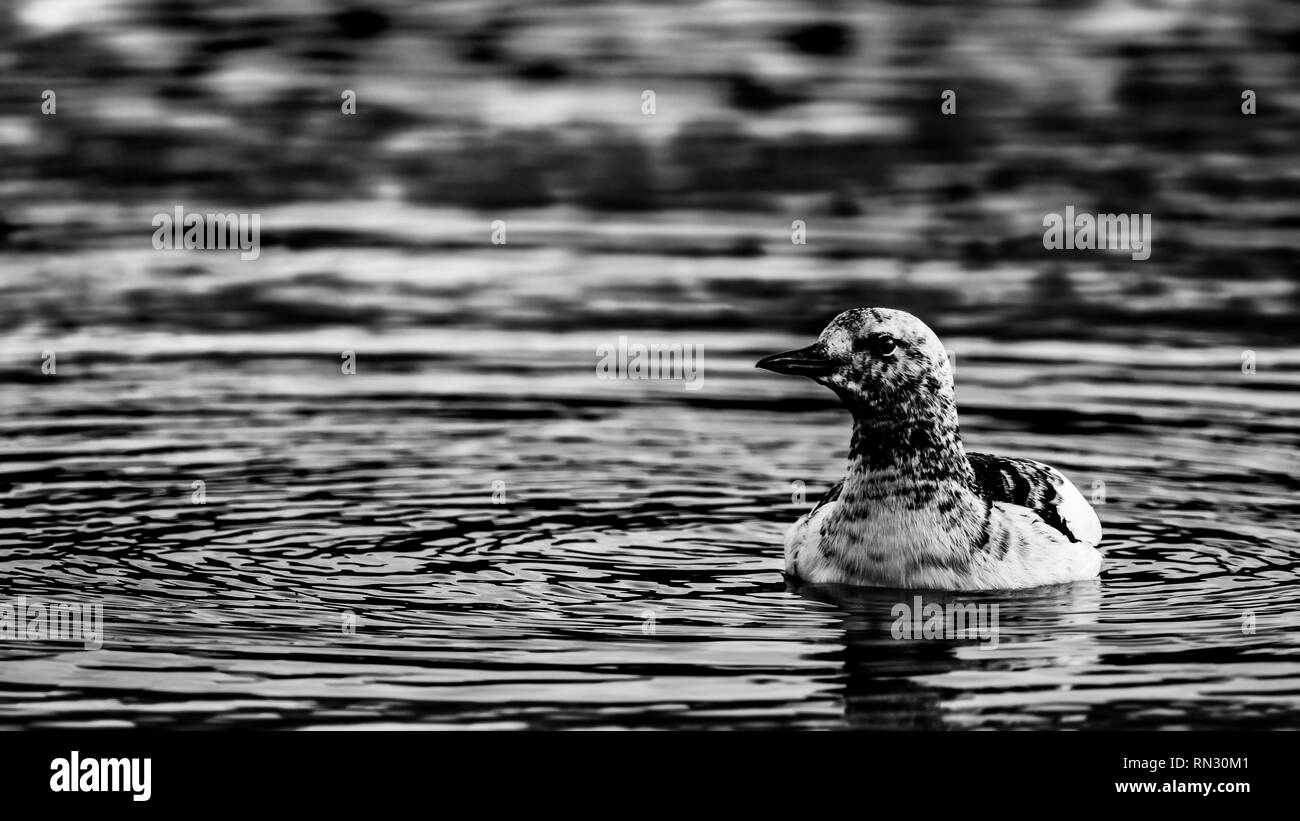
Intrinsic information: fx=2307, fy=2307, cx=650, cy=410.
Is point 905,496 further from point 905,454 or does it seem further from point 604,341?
point 604,341

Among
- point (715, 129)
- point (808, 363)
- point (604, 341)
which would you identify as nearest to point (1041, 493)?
point (808, 363)

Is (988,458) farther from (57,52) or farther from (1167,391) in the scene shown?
(57,52)

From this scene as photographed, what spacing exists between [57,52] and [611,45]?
7.34m

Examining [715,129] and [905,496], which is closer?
[905,496]

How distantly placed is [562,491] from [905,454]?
3.14 m

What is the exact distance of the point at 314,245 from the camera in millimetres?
23188

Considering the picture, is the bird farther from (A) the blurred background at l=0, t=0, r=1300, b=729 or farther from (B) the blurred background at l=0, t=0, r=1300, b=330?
(B) the blurred background at l=0, t=0, r=1300, b=330

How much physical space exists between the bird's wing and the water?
360mm

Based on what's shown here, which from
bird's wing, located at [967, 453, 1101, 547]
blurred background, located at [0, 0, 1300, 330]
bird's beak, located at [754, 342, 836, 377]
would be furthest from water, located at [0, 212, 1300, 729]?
bird's beak, located at [754, 342, 836, 377]

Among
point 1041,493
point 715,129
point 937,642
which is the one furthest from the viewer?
point 715,129

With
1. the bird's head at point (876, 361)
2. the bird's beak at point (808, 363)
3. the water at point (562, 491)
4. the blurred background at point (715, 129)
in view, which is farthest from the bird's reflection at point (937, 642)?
the blurred background at point (715, 129)

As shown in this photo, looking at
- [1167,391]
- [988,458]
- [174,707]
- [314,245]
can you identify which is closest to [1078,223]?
[1167,391]

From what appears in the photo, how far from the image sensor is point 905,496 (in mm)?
13398

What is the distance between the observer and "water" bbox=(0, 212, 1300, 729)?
37.2 ft
